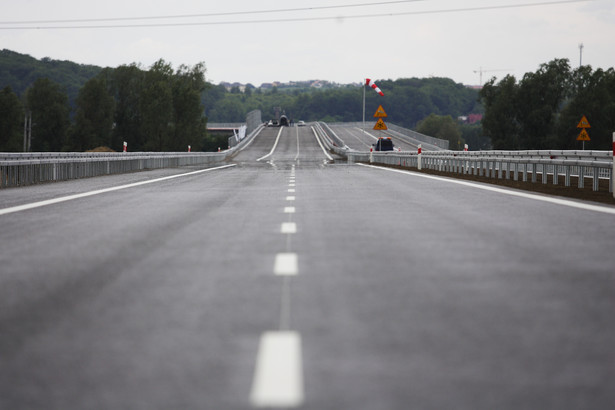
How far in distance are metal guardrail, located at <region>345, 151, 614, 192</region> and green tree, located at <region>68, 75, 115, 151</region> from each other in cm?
8978

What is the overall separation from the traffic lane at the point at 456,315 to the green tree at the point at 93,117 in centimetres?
13507

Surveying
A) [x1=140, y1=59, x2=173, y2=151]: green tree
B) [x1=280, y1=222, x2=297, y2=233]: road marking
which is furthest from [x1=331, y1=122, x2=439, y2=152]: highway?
[x1=280, y1=222, x2=297, y2=233]: road marking

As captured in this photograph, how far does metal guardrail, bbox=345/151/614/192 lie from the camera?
22.2m

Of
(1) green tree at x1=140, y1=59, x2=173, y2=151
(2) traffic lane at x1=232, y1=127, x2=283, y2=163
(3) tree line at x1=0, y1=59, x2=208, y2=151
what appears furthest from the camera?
(3) tree line at x1=0, y1=59, x2=208, y2=151

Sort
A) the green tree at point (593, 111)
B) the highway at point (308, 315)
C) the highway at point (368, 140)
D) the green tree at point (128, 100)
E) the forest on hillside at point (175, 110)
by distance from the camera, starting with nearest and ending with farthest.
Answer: the highway at point (308, 315) < the green tree at point (593, 111) < the forest on hillside at point (175, 110) < the highway at point (368, 140) < the green tree at point (128, 100)

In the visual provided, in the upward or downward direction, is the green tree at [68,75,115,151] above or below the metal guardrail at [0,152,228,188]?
above

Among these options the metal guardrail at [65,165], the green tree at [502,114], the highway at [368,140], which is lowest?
the metal guardrail at [65,165]

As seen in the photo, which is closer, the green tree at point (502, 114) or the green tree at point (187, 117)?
the green tree at point (502, 114)

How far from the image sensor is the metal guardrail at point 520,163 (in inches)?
875

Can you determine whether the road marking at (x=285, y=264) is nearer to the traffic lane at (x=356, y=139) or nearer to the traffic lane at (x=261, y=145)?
the traffic lane at (x=261, y=145)

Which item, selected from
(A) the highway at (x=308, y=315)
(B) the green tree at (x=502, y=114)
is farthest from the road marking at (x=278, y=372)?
(B) the green tree at (x=502, y=114)

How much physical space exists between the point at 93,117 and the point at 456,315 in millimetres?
142914

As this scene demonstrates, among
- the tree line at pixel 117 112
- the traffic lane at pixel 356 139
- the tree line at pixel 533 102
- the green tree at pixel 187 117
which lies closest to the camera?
the tree line at pixel 533 102

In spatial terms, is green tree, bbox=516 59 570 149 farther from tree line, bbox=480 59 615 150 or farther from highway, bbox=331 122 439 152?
highway, bbox=331 122 439 152
